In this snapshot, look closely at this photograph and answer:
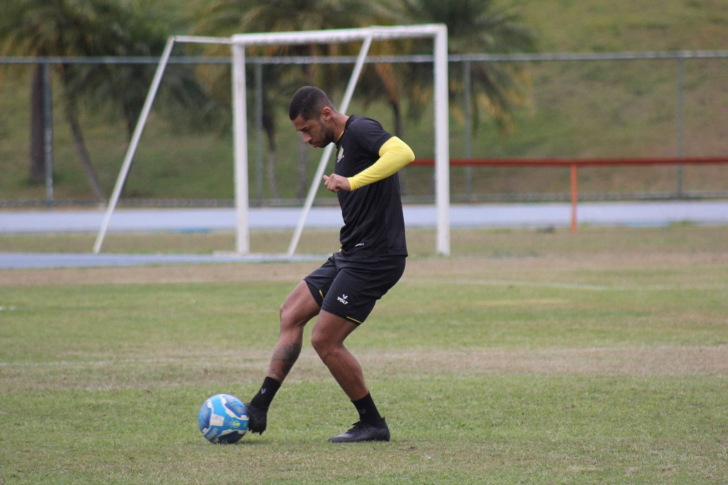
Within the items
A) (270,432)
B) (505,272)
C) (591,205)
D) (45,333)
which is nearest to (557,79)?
(591,205)

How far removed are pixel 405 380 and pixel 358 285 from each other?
1868 millimetres

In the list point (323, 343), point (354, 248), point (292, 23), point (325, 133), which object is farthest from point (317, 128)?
point (292, 23)

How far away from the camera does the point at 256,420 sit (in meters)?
5.31

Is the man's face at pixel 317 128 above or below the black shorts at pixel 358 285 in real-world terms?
above

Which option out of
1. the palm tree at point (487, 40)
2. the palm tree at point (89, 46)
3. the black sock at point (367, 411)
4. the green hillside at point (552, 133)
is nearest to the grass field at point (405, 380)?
the black sock at point (367, 411)

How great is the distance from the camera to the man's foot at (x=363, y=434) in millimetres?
5277

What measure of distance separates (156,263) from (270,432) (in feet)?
32.7

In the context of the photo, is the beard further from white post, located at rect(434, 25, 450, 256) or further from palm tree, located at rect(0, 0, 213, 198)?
palm tree, located at rect(0, 0, 213, 198)

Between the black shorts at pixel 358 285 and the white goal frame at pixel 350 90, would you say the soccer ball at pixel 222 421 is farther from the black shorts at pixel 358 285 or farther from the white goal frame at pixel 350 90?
the white goal frame at pixel 350 90

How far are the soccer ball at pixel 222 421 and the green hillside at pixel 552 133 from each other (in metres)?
19.2

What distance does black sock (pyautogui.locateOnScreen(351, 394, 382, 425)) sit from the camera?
5.31 m

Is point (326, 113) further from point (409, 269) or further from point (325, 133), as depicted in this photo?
point (409, 269)

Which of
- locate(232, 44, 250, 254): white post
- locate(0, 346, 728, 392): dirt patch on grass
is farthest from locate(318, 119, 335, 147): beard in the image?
locate(232, 44, 250, 254): white post

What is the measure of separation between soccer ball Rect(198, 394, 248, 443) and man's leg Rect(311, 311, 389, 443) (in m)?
0.50
